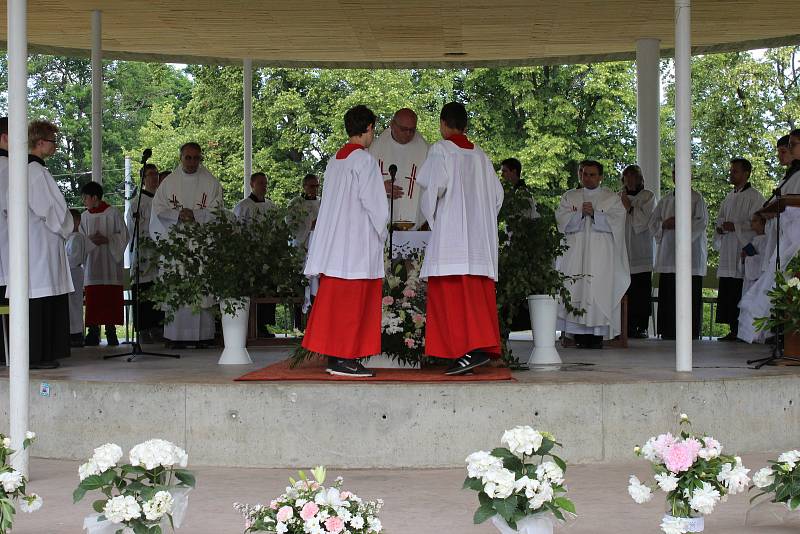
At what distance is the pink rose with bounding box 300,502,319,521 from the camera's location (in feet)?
12.5

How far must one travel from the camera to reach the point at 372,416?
Answer: 6742mm

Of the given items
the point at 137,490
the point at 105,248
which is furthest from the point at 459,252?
the point at 105,248

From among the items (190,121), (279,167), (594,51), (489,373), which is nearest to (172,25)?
(594,51)

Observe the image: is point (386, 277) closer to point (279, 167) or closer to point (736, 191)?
point (736, 191)

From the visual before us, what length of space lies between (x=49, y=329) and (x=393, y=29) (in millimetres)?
5449

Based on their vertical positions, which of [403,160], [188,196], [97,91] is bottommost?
[188,196]

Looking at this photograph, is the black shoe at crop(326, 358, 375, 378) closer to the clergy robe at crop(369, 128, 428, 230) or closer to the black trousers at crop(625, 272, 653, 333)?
the clergy robe at crop(369, 128, 428, 230)

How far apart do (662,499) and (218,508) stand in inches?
87.9

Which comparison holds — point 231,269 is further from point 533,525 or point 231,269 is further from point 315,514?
point 315,514

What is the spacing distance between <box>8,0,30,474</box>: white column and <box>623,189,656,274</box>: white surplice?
22.7 feet

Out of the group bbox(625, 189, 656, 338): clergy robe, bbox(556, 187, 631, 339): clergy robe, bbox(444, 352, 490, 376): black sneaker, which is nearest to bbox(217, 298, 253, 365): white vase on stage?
bbox(444, 352, 490, 376): black sneaker

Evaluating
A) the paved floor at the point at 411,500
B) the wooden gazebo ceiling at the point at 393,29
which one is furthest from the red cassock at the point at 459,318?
the wooden gazebo ceiling at the point at 393,29

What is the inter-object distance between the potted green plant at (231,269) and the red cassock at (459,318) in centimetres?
162

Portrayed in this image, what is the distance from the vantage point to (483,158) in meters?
7.58
